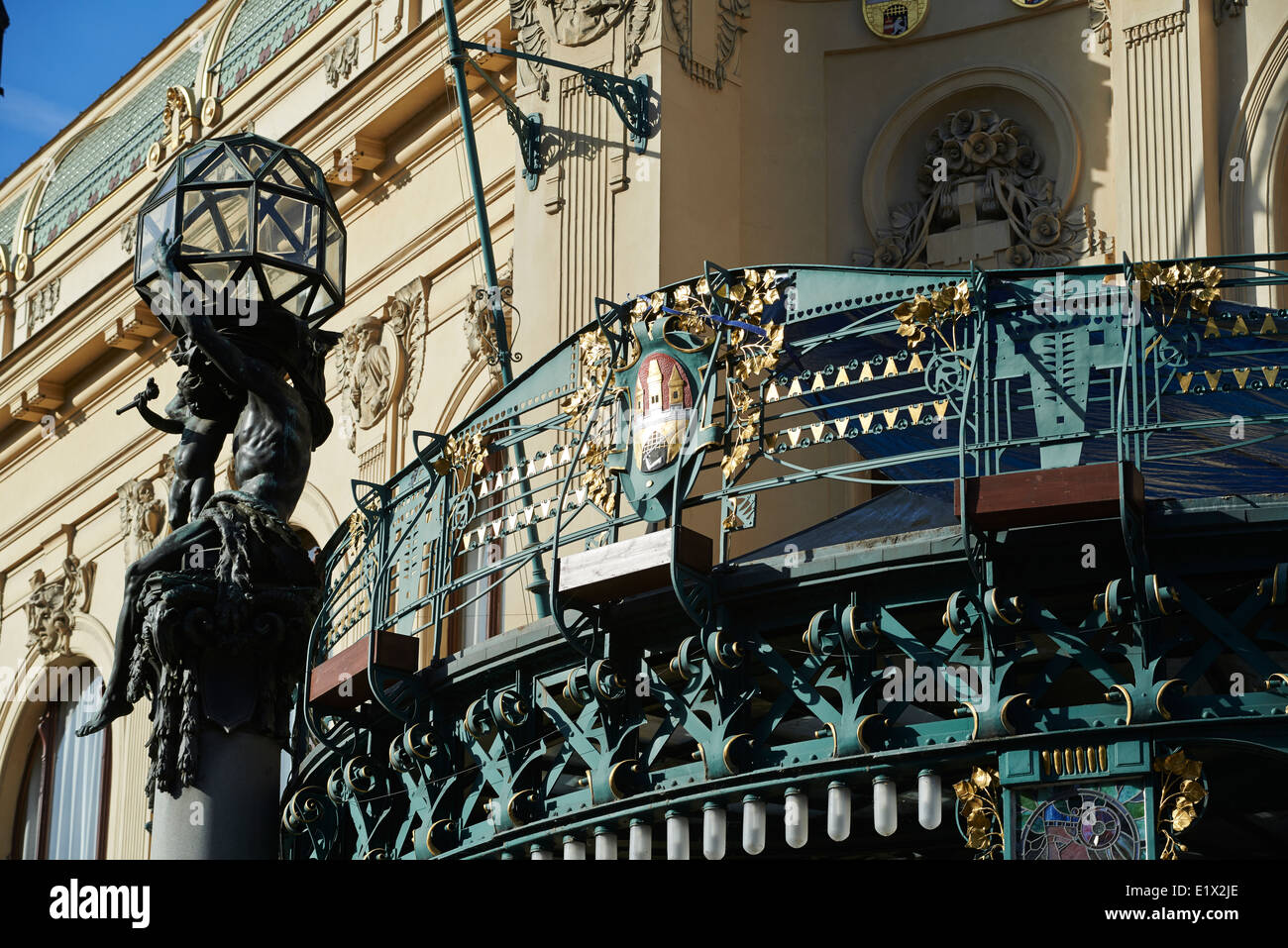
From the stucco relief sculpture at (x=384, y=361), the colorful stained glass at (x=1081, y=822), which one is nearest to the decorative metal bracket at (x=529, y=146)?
the stucco relief sculpture at (x=384, y=361)

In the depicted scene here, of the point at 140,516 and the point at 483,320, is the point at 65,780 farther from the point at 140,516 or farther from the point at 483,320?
the point at 483,320

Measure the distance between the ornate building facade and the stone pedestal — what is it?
2.25m

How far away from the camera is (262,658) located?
12383mm

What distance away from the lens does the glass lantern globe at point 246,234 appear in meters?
13.3

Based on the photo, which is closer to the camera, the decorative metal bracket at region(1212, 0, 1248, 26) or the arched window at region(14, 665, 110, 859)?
the decorative metal bracket at region(1212, 0, 1248, 26)

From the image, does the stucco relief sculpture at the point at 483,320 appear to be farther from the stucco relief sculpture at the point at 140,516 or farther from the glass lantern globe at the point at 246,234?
the glass lantern globe at the point at 246,234

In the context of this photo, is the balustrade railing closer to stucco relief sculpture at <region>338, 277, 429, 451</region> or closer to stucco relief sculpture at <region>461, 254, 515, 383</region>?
stucco relief sculpture at <region>461, 254, 515, 383</region>

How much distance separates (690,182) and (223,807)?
9.77 metres

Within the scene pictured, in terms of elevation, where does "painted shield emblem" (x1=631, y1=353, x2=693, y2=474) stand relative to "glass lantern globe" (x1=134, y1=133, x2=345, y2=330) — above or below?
below

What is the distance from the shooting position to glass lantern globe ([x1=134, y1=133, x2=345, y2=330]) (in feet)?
43.8

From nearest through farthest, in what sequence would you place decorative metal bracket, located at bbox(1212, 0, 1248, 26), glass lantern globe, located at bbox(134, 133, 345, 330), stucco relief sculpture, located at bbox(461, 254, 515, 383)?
glass lantern globe, located at bbox(134, 133, 345, 330)
decorative metal bracket, located at bbox(1212, 0, 1248, 26)
stucco relief sculpture, located at bbox(461, 254, 515, 383)

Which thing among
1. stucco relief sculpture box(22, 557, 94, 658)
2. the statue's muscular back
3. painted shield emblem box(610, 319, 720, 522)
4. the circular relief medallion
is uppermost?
the circular relief medallion

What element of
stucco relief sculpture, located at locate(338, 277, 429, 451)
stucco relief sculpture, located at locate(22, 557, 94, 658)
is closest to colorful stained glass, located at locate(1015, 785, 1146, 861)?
stucco relief sculpture, located at locate(338, 277, 429, 451)
